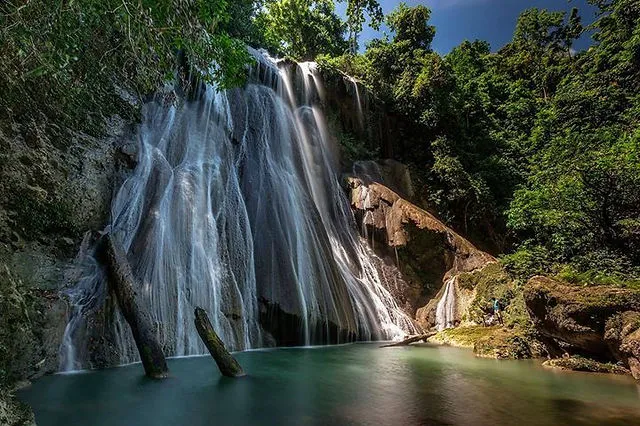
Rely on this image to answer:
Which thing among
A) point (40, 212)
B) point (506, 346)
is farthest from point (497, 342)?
point (40, 212)

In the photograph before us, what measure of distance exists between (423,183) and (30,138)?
1842cm

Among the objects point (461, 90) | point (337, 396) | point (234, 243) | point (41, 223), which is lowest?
point (337, 396)

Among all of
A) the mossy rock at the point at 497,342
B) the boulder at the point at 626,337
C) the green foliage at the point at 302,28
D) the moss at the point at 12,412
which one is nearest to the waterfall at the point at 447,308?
the mossy rock at the point at 497,342

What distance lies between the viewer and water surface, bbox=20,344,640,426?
16.1 ft

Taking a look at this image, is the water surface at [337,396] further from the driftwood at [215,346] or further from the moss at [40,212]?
the moss at [40,212]

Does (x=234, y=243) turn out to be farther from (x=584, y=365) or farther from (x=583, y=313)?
(x=584, y=365)

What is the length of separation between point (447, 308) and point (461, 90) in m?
17.0

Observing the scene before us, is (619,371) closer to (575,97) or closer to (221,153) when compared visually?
(221,153)

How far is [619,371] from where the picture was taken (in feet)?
25.2

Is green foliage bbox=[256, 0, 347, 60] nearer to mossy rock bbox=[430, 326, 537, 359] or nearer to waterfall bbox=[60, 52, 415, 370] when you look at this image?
waterfall bbox=[60, 52, 415, 370]

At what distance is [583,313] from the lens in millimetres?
7961

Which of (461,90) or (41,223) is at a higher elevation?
(461,90)

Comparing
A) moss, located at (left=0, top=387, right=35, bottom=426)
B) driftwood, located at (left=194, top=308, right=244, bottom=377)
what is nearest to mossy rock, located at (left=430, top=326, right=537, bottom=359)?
driftwood, located at (left=194, top=308, right=244, bottom=377)

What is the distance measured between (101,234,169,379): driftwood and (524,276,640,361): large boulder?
778 centimetres
